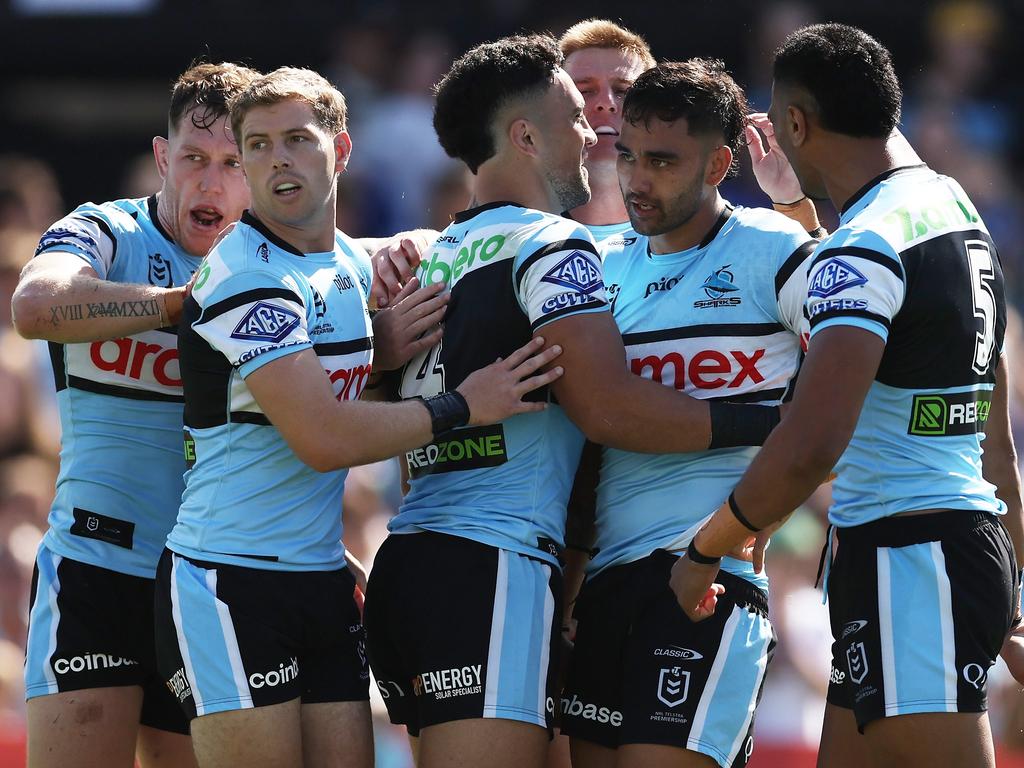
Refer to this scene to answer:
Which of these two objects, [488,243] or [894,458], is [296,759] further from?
[894,458]

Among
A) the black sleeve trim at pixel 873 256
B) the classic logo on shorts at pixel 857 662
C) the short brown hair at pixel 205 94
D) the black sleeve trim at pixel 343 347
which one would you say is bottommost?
the classic logo on shorts at pixel 857 662

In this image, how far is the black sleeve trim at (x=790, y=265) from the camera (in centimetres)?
443

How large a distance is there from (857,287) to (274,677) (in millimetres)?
2019

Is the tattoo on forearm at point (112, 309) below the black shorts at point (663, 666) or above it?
above

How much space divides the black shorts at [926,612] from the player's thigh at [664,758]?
19.4 inches

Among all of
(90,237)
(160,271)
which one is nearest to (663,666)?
(160,271)

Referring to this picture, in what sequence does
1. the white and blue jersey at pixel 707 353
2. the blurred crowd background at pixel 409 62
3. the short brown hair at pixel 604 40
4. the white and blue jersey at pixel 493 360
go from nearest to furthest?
1. the white and blue jersey at pixel 493 360
2. the white and blue jersey at pixel 707 353
3. the short brown hair at pixel 604 40
4. the blurred crowd background at pixel 409 62

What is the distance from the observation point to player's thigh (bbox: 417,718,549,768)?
13.6ft

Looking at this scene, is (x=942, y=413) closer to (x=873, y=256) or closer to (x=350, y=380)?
(x=873, y=256)

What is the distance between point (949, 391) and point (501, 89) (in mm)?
1739

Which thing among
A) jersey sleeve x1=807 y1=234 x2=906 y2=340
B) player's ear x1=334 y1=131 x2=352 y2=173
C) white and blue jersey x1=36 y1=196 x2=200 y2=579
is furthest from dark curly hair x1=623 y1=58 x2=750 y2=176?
white and blue jersey x1=36 y1=196 x2=200 y2=579

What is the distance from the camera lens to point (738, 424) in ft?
14.3

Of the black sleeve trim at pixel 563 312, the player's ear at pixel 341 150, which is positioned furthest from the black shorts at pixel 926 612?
the player's ear at pixel 341 150

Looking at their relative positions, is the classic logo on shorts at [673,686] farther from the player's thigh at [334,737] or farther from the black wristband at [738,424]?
the player's thigh at [334,737]
